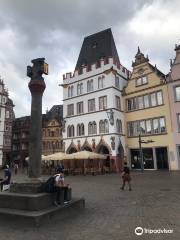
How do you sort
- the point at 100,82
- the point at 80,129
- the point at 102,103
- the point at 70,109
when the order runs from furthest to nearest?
the point at 70,109, the point at 80,129, the point at 100,82, the point at 102,103

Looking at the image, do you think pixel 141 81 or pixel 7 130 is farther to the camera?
pixel 7 130

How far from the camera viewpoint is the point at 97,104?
3897 cm

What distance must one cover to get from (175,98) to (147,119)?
203 inches

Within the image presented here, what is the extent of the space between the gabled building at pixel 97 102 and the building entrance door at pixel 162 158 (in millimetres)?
5473

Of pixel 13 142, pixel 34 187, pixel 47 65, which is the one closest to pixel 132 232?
pixel 34 187

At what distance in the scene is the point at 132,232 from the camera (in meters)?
6.90

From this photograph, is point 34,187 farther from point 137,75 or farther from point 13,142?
point 13,142

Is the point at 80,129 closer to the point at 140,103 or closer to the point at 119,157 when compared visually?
the point at 119,157

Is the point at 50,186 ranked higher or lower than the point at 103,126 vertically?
lower

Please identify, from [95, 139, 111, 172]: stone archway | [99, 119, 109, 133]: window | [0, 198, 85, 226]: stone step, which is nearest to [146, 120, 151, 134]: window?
[99, 119, 109, 133]: window

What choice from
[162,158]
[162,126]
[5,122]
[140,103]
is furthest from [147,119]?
[5,122]

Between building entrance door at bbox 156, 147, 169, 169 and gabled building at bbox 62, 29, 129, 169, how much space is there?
5473mm

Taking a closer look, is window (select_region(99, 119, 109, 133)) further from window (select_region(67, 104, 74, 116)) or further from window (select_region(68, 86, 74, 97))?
window (select_region(68, 86, 74, 97))

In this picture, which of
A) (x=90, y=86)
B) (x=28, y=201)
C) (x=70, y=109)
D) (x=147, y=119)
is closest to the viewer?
(x=28, y=201)
